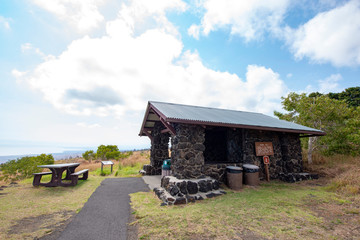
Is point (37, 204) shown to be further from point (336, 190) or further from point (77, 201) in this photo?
point (336, 190)

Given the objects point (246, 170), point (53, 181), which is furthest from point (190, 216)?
point (53, 181)

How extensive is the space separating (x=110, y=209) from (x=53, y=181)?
174 inches

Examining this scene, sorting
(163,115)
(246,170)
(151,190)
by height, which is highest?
(163,115)

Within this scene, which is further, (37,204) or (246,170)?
(246,170)

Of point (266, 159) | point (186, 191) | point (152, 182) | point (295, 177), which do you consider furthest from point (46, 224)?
point (295, 177)

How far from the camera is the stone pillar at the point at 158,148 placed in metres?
10.8

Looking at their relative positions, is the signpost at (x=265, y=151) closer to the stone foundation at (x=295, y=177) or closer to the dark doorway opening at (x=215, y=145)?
the stone foundation at (x=295, y=177)

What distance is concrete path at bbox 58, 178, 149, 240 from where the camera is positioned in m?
3.40

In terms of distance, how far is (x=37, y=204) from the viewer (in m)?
5.20

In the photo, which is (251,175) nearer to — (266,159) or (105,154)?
(266,159)

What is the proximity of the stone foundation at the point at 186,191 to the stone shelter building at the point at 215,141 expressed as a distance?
49cm

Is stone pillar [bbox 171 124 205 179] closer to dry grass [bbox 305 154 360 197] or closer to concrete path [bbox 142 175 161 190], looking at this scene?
concrete path [bbox 142 175 161 190]

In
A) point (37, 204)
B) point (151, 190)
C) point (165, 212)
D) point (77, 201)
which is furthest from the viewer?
point (151, 190)

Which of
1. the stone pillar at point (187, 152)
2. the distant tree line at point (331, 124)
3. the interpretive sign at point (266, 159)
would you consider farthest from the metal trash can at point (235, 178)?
the distant tree line at point (331, 124)
